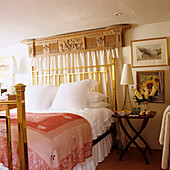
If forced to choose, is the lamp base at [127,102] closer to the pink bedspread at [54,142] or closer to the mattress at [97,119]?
the mattress at [97,119]

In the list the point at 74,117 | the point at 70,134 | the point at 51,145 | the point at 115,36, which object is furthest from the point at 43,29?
the point at 51,145

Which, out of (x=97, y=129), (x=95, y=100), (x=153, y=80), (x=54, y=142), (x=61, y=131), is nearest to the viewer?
(x=54, y=142)

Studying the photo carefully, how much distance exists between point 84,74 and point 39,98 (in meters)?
1.00

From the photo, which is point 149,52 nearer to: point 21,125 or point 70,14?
point 70,14

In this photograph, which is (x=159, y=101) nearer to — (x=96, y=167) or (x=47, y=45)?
(x=96, y=167)

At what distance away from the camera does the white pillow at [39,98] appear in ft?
11.1

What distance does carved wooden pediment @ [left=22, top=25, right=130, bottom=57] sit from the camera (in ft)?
12.2

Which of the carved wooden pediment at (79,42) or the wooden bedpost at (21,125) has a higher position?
the carved wooden pediment at (79,42)

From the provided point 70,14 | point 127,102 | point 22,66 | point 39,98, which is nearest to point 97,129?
point 127,102

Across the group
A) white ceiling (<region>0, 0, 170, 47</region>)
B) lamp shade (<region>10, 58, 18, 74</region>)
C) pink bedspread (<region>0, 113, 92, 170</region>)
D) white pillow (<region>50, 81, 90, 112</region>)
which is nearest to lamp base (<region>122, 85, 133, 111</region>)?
white pillow (<region>50, 81, 90, 112</region>)

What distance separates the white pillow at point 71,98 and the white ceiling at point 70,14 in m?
1.00

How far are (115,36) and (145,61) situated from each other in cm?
68

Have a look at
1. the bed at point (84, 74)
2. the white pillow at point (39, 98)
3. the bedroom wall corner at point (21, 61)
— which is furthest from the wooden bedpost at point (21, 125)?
the bedroom wall corner at point (21, 61)

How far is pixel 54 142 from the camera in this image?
1913 millimetres
